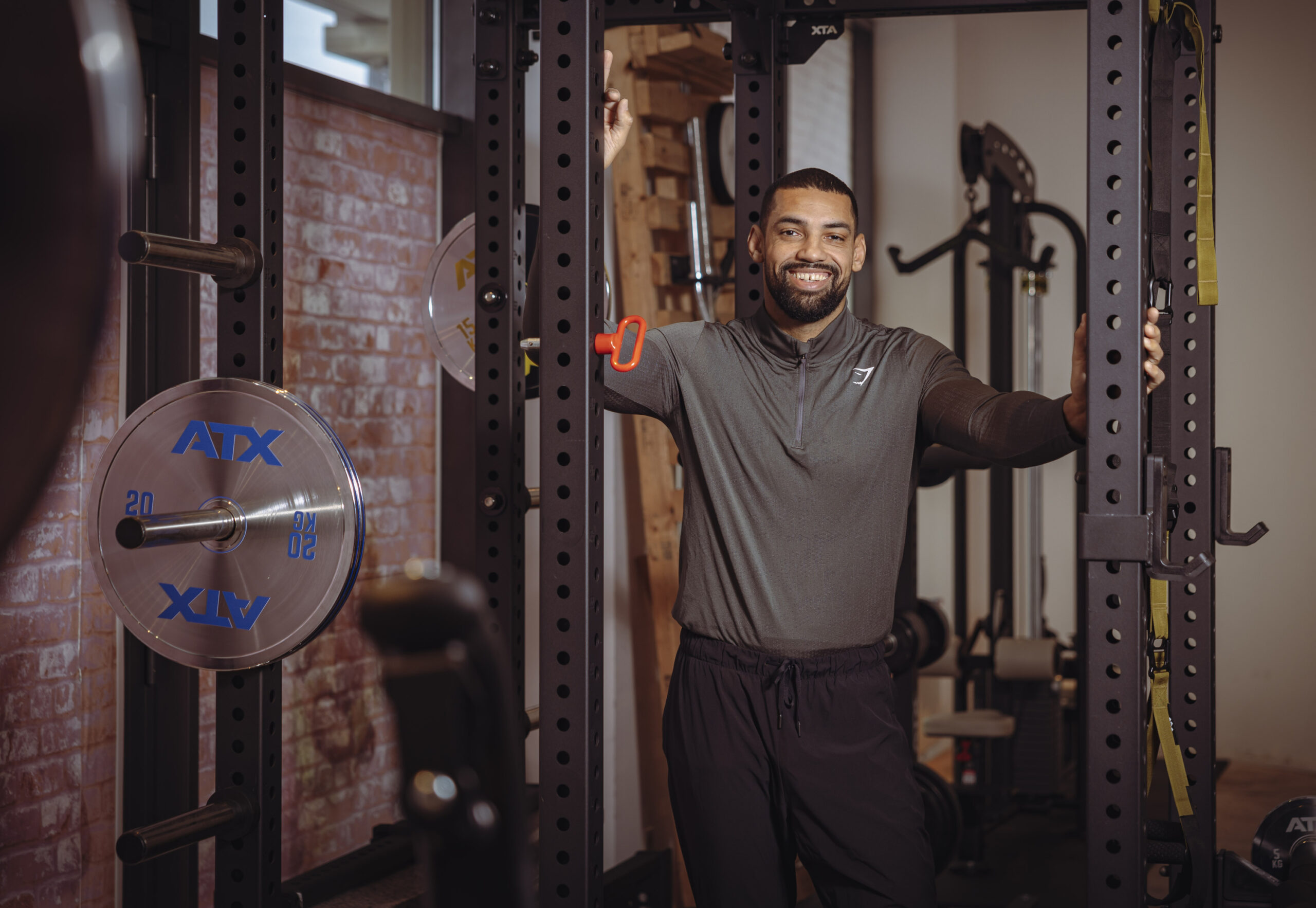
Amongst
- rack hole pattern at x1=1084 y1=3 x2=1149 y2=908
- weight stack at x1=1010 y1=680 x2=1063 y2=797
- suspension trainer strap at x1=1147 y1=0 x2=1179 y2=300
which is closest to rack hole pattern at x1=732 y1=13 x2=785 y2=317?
suspension trainer strap at x1=1147 y1=0 x2=1179 y2=300

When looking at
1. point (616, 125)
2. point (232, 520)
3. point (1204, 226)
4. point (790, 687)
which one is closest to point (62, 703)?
point (232, 520)

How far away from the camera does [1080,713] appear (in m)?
4.03

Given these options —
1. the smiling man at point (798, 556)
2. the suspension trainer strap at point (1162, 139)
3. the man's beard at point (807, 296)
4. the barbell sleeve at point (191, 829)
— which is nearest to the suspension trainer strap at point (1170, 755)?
the smiling man at point (798, 556)

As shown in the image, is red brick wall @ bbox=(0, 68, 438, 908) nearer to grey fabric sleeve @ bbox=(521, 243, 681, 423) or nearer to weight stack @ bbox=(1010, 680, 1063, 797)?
grey fabric sleeve @ bbox=(521, 243, 681, 423)

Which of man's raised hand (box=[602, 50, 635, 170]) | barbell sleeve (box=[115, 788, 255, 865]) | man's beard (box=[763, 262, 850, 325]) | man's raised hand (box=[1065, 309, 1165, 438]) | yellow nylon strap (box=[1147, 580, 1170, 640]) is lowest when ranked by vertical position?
barbell sleeve (box=[115, 788, 255, 865])

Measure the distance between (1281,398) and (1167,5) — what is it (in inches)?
145

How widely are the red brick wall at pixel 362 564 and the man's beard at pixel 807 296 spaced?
→ 3.72 ft

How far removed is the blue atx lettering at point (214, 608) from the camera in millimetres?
1738

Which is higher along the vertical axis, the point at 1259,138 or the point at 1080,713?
the point at 1259,138

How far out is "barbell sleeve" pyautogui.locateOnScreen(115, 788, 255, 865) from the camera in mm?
1657

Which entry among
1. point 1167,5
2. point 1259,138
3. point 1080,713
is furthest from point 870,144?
point 1167,5

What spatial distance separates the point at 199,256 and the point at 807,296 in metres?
1.00

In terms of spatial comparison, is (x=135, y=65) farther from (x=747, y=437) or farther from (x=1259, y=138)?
(x=1259, y=138)

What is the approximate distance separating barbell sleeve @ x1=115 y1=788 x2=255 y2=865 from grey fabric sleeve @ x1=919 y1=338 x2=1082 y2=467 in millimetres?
1321
